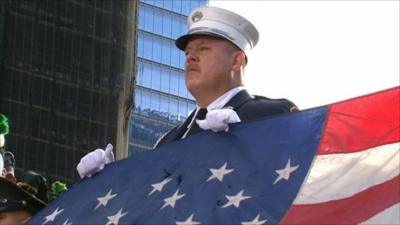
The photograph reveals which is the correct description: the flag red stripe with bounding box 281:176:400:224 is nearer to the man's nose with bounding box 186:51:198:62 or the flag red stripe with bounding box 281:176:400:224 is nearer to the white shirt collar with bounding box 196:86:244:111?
the white shirt collar with bounding box 196:86:244:111

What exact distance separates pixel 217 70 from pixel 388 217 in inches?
69.3

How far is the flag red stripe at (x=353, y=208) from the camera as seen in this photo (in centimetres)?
631

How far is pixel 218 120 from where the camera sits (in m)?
7.20

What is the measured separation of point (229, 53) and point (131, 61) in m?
40.5

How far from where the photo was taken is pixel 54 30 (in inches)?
1893

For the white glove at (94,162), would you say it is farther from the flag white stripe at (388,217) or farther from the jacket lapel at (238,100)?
the flag white stripe at (388,217)

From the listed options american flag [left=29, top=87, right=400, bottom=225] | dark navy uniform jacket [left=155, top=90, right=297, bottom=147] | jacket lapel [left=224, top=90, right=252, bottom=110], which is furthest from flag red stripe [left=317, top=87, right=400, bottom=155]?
jacket lapel [left=224, top=90, right=252, bottom=110]

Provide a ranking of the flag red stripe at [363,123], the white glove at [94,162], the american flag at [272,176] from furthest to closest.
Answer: the white glove at [94,162]
the flag red stripe at [363,123]
the american flag at [272,176]

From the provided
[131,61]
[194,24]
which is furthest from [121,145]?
[194,24]

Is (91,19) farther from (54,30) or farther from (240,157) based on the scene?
(240,157)

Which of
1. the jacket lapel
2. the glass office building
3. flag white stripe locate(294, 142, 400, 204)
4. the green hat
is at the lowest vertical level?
flag white stripe locate(294, 142, 400, 204)

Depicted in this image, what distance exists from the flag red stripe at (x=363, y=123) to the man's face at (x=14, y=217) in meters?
2.28

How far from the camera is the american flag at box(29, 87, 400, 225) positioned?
6.45 meters

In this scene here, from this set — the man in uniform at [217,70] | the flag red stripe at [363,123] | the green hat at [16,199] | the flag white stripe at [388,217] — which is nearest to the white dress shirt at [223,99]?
the man in uniform at [217,70]
